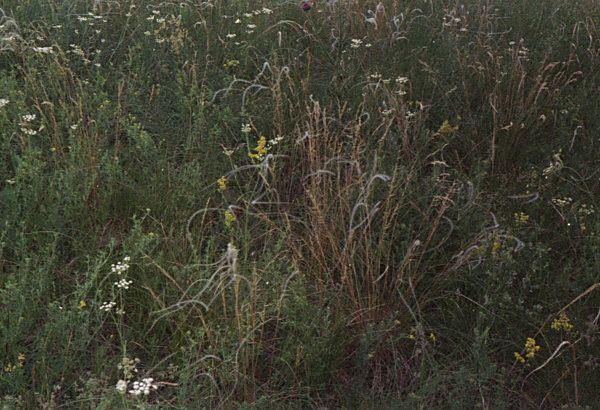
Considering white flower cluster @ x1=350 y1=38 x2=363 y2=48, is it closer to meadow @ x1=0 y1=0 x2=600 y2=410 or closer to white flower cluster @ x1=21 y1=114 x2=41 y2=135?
meadow @ x1=0 y1=0 x2=600 y2=410

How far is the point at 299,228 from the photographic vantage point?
10.2 feet

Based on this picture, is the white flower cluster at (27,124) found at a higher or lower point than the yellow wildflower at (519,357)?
higher

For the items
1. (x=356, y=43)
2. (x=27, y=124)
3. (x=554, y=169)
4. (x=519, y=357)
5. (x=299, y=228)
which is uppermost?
(x=27, y=124)

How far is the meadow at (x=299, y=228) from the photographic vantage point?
7.97ft

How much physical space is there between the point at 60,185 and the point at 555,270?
6.34ft

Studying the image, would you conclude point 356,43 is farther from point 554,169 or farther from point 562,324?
point 562,324

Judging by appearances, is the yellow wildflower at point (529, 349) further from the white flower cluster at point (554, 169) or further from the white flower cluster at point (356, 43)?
the white flower cluster at point (356, 43)

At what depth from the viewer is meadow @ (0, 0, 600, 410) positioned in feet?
7.97

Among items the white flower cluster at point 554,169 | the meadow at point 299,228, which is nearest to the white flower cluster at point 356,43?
the meadow at point 299,228

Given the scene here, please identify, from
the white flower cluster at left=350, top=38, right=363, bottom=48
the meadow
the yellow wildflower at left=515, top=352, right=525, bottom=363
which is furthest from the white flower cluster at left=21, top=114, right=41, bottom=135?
the yellow wildflower at left=515, top=352, right=525, bottom=363

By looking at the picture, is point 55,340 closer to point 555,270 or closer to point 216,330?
point 216,330

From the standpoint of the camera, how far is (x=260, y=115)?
3.73 m

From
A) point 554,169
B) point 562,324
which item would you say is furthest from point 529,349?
point 554,169

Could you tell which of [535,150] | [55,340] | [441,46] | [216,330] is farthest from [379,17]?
[55,340]
